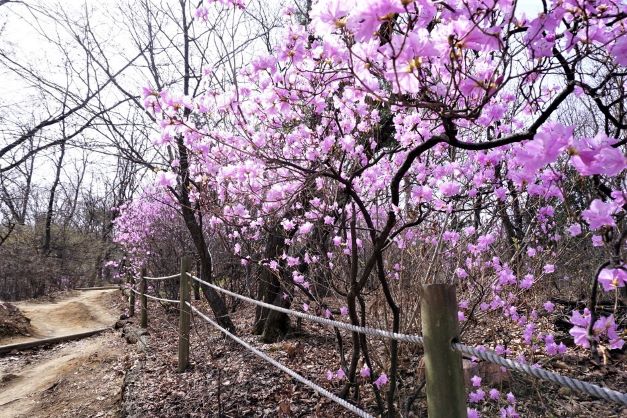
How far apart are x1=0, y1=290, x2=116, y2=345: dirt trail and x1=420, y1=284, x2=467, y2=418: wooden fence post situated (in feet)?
30.0

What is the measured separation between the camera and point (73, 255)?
19984mm

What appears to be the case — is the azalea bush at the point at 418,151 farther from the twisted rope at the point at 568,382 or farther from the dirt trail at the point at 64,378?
the dirt trail at the point at 64,378

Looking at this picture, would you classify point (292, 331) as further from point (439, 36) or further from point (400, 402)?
point (439, 36)

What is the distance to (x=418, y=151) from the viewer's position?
188 cm

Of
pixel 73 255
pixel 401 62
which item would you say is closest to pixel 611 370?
pixel 401 62

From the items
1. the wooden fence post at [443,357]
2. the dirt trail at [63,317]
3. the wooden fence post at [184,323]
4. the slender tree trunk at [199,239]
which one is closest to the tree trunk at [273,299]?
the slender tree trunk at [199,239]

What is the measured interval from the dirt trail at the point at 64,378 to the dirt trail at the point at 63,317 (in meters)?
0.05

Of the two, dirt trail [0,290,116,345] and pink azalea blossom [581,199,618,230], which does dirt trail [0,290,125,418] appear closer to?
dirt trail [0,290,116,345]

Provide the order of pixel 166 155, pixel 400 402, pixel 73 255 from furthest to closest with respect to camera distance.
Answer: pixel 73 255 < pixel 166 155 < pixel 400 402

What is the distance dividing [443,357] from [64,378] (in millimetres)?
6030

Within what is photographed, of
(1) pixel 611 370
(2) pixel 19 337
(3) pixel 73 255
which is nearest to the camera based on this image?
(1) pixel 611 370

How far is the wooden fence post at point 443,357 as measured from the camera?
1354 mm

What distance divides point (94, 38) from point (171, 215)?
5.10 m

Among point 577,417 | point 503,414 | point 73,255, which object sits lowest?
point 577,417
